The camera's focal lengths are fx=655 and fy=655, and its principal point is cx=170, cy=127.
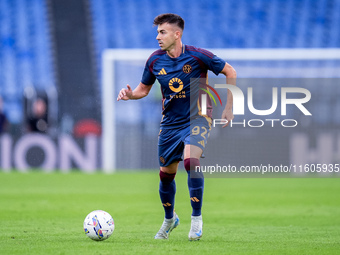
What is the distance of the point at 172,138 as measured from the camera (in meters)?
6.25

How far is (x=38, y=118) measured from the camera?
1794cm

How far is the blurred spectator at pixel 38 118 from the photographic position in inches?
697

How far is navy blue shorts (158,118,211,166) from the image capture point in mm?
6102

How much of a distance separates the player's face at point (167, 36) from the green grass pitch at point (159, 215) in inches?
72.3

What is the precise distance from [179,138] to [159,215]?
2.81 meters

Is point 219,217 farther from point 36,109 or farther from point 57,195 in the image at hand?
point 36,109

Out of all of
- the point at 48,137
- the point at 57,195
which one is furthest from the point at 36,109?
the point at 57,195

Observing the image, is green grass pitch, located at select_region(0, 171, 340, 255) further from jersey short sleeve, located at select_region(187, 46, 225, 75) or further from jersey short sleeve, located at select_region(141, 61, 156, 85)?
jersey short sleeve, located at select_region(187, 46, 225, 75)

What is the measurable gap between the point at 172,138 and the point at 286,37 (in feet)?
57.7

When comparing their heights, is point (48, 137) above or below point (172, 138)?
below

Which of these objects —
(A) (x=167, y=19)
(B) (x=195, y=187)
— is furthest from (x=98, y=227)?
(A) (x=167, y=19)

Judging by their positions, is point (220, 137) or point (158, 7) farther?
point (158, 7)

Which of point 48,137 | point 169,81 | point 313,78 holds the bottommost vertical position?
point 48,137

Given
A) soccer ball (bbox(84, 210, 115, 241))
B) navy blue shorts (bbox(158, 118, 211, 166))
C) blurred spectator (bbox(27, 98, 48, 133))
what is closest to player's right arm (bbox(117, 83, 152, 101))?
navy blue shorts (bbox(158, 118, 211, 166))
